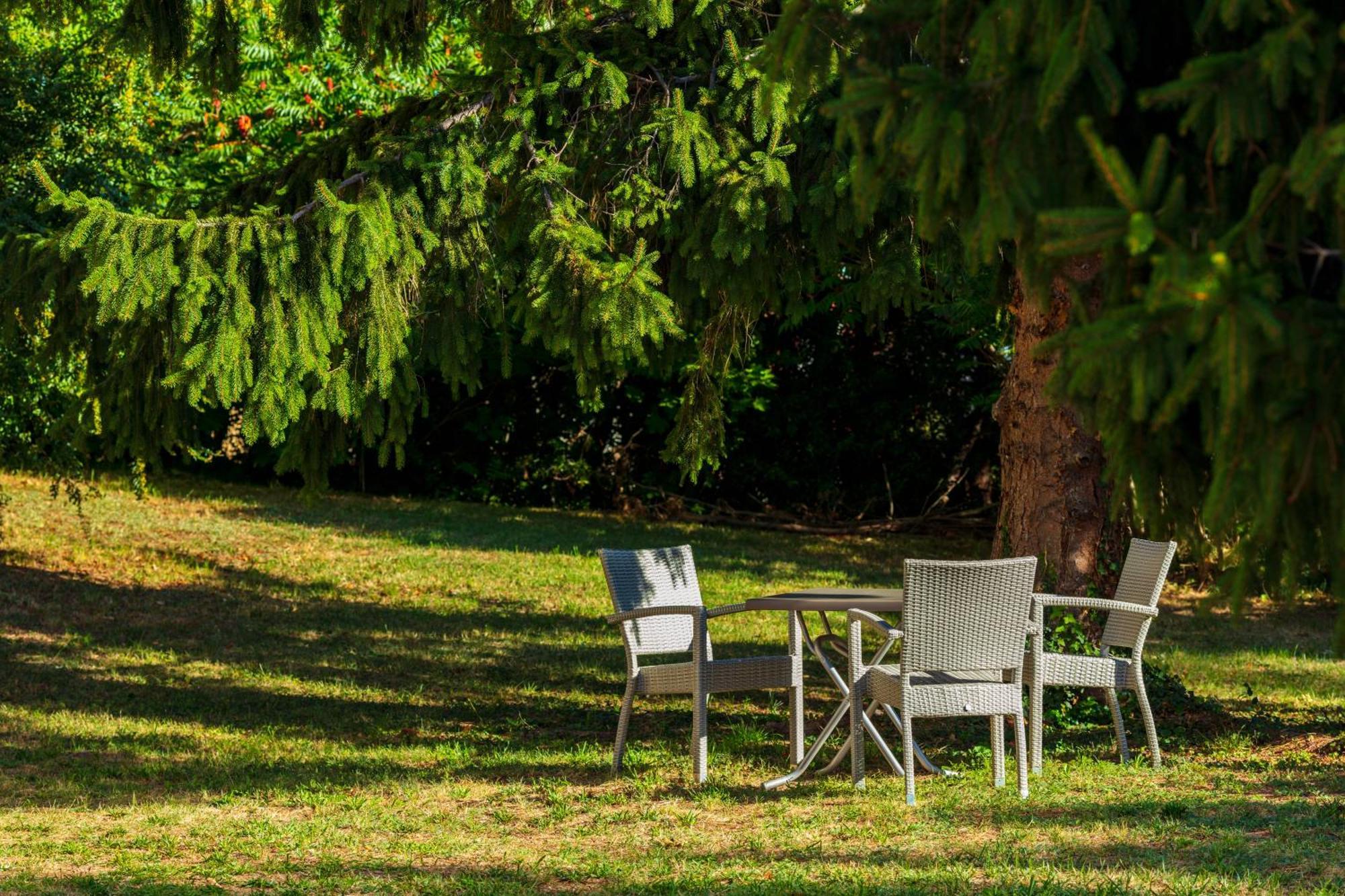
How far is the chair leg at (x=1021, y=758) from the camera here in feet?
19.4

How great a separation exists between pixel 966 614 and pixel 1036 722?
31.7 inches

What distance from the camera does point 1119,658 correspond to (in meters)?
6.73

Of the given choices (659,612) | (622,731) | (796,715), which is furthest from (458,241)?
(796,715)

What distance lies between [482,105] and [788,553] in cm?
879

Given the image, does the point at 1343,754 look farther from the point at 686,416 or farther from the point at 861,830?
the point at 686,416

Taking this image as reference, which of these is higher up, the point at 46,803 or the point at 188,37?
the point at 188,37

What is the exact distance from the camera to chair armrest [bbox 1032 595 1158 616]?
6.38 metres

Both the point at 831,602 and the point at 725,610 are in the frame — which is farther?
the point at 725,610

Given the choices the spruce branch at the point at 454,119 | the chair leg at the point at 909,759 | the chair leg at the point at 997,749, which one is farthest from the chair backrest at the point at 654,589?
the spruce branch at the point at 454,119

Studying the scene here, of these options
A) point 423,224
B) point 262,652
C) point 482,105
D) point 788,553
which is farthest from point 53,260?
point 788,553

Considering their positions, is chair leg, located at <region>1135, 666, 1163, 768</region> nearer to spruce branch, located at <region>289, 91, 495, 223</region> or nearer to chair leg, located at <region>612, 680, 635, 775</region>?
chair leg, located at <region>612, 680, 635, 775</region>

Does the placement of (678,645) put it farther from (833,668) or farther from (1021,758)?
(1021,758)

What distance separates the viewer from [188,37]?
7.70 metres

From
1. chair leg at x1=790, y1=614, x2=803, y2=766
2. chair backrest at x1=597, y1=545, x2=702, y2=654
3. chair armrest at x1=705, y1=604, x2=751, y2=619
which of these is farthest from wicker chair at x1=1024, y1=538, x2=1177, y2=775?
chair backrest at x1=597, y1=545, x2=702, y2=654
